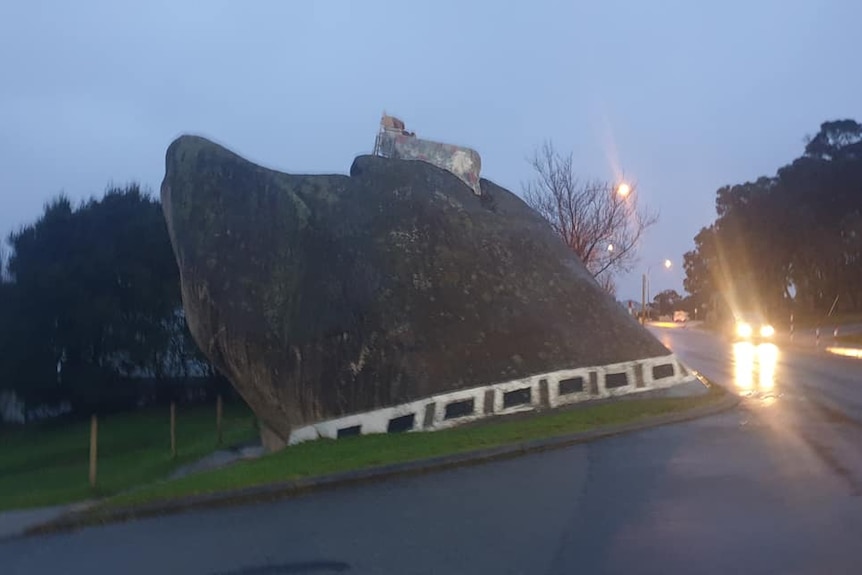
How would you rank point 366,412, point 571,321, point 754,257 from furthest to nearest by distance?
point 754,257 → point 571,321 → point 366,412

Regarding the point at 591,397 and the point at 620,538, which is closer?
the point at 620,538

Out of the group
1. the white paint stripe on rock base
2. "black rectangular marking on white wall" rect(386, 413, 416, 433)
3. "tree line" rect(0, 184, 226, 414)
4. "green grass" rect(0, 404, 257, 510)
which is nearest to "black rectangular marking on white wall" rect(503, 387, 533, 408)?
the white paint stripe on rock base

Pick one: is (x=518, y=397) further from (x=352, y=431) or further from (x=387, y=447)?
(x=387, y=447)

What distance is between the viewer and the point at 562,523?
29.6 ft

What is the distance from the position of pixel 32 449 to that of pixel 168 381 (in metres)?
8.87

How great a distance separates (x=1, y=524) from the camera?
1226cm

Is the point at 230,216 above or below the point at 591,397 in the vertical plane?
above

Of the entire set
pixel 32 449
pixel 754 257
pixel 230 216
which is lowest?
pixel 32 449

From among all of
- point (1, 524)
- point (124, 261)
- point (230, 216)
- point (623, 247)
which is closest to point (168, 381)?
point (124, 261)

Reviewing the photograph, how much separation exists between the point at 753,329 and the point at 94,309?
30.2 metres

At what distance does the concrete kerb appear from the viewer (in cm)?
1135

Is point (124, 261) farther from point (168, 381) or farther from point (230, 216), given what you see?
point (230, 216)

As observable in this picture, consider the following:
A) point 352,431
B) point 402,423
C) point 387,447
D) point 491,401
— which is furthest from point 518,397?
point 387,447

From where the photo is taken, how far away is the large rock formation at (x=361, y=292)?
1664cm
